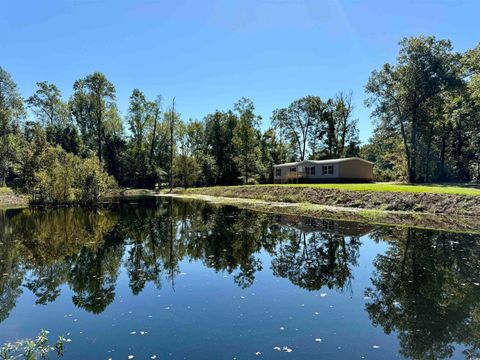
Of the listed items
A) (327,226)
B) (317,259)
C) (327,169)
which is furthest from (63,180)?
(327,169)

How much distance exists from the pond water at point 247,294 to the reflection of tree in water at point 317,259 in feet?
0.19

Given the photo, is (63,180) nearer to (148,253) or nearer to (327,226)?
(148,253)

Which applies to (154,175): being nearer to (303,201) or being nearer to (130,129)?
(130,129)

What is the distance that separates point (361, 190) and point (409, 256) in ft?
55.0

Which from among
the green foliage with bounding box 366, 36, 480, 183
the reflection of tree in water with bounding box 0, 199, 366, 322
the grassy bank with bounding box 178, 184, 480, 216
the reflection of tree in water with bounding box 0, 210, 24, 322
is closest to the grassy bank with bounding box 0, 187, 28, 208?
the reflection of tree in water with bounding box 0, 199, 366, 322

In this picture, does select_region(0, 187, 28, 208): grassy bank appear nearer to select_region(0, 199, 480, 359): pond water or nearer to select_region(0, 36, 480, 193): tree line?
select_region(0, 36, 480, 193): tree line

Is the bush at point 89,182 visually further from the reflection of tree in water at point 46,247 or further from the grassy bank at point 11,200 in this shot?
the reflection of tree in water at point 46,247

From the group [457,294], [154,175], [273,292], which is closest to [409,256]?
[457,294]

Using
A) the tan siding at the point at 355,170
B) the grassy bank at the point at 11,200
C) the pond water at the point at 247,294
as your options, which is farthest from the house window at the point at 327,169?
the grassy bank at the point at 11,200

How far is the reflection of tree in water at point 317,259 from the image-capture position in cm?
945

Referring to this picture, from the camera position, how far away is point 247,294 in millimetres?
8453

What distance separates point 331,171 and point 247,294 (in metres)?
35.8

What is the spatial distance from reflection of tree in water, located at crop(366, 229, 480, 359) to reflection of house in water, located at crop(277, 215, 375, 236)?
322cm

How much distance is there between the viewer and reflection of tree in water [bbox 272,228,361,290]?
9452 millimetres
